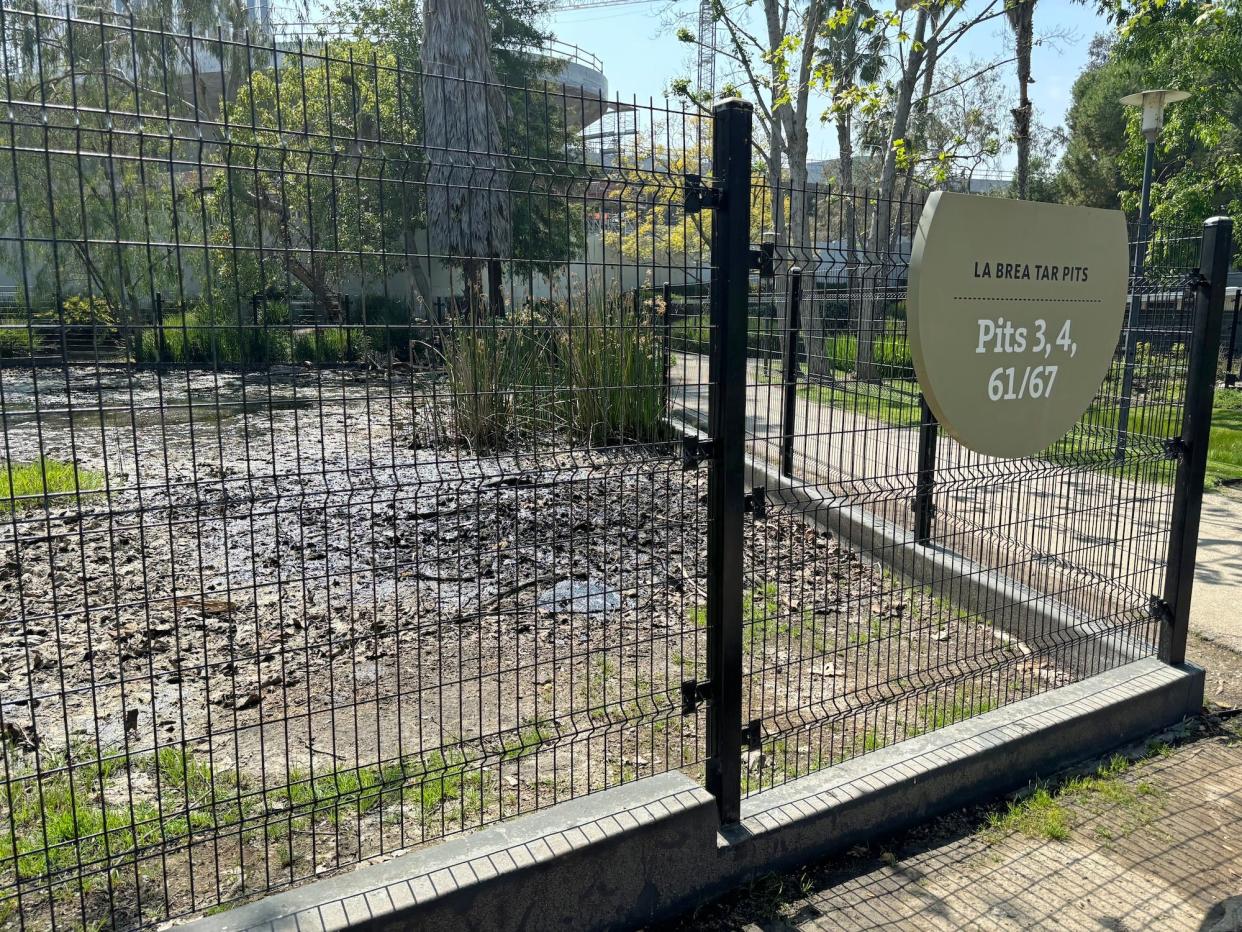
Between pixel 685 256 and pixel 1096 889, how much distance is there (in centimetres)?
240

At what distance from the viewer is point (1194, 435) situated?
13.4 feet

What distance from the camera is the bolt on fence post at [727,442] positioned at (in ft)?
8.76

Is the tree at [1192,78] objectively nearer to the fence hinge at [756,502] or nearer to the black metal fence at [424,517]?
the black metal fence at [424,517]

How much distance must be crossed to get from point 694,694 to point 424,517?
3.42m

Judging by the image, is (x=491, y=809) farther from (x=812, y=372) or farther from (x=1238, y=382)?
(x=1238, y=382)

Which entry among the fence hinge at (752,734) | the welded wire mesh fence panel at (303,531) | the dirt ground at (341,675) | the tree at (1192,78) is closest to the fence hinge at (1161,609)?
the dirt ground at (341,675)

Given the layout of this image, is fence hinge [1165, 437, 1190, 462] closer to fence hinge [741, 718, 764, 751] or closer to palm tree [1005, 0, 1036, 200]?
fence hinge [741, 718, 764, 751]

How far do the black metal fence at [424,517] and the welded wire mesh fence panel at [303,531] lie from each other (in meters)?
0.03

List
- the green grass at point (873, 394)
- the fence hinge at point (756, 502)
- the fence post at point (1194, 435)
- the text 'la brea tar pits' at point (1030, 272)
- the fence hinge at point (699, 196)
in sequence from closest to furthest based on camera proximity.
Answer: the fence hinge at point (699, 196), the fence hinge at point (756, 502), the text 'la brea tar pits' at point (1030, 272), the fence post at point (1194, 435), the green grass at point (873, 394)

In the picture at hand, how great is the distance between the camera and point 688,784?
284 centimetres

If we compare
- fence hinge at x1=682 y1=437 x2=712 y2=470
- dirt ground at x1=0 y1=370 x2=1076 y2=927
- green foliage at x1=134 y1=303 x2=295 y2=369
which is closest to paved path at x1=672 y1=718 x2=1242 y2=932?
dirt ground at x1=0 y1=370 x2=1076 y2=927

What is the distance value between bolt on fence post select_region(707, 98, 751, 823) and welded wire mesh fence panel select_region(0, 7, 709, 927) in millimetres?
110

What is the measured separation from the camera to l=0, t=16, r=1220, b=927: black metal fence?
225 centimetres

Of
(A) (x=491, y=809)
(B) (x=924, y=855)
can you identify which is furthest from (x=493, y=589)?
(B) (x=924, y=855)
